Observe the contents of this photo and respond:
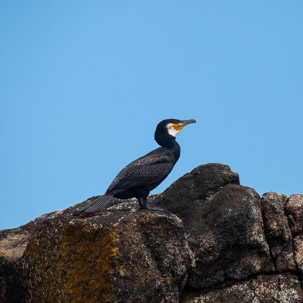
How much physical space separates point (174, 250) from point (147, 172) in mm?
1510

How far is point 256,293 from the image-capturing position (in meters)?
9.07

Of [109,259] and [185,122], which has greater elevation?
[185,122]

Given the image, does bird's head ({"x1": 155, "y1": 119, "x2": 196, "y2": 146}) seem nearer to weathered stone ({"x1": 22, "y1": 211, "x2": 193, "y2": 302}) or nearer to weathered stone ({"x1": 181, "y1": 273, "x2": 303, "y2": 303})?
weathered stone ({"x1": 22, "y1": 211, "x2": 193, "y2": 302})

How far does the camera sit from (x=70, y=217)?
834 centimetres

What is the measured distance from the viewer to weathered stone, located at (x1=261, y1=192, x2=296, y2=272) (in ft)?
31.2

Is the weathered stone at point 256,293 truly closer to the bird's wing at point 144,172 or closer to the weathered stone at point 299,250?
the weathered stone at point 299,250

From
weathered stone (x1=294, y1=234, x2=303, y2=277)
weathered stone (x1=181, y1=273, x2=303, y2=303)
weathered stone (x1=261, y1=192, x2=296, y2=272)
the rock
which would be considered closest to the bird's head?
the rock

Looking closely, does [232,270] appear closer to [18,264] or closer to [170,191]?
[170,191]

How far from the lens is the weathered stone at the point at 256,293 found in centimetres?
902

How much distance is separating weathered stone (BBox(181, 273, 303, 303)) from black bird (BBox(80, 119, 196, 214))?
5.85 feet

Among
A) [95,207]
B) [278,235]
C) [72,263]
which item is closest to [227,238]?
[278,235]

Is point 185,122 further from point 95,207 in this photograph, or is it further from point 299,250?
point 299,250

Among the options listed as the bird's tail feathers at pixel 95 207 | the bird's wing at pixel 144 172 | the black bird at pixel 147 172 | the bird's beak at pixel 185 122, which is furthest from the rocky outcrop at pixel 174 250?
the bird's beak at pixel 185 122

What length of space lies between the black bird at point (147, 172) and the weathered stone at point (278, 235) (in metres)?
1.98
